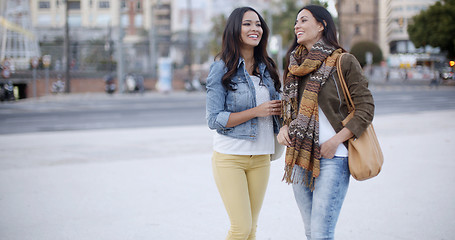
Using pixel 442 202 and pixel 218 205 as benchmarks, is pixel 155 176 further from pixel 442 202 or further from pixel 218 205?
pixel 442 202

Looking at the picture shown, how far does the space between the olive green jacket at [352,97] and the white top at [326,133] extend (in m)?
0.05

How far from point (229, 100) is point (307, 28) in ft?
2.14

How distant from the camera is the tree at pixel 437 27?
4406cm

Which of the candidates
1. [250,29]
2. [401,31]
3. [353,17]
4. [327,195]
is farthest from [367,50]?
[327,195]

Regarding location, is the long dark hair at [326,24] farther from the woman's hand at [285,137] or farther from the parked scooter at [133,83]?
the parked scooter at [133,83]

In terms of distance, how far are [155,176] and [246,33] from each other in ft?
13.7

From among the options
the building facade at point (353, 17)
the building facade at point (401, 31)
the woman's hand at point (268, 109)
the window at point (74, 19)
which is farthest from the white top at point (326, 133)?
the building facade at point (401, 31)

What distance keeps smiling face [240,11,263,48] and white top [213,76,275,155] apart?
0.77 feet

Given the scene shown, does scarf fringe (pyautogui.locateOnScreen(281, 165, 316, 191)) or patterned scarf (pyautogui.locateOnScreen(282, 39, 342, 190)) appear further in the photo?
scarf fringe (pyautogui.locateOnScreen(281, 165, 316, 191))

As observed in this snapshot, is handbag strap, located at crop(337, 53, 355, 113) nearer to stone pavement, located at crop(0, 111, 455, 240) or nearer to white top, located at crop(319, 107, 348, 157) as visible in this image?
white top, located at crop(319, 107, 348, 157)

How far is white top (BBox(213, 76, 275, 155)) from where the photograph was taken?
2.95m

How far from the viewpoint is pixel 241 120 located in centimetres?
290

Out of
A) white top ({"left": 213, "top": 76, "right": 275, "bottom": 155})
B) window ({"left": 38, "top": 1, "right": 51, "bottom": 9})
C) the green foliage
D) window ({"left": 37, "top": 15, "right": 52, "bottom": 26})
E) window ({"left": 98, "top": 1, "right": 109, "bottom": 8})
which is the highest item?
window ({"left": 38, "top": 1, "right": 51, "bottom": 9})

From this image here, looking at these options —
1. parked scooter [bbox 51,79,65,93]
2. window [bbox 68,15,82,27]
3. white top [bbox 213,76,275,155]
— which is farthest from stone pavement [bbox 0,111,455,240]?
window [bbox 68,15,82,27]
